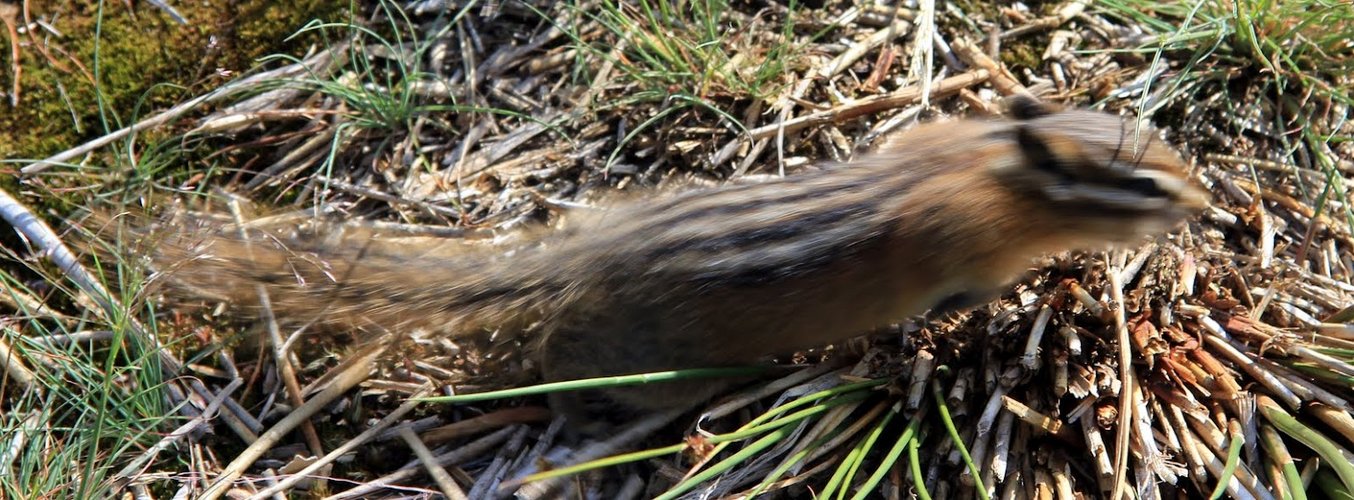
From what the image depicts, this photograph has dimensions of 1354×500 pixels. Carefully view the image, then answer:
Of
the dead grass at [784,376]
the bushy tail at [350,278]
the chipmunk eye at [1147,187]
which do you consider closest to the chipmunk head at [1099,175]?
the chipmunk eye at [1147,187]

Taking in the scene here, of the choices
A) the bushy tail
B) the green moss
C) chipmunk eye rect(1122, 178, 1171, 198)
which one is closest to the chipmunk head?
chipmunk eye rect(1122, 178, 1171, 198)

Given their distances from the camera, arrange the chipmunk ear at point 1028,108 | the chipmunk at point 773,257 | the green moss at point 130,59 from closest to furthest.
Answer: the chipmunk at point 773,257 → the chipmunk ear at point 1028,108 → the green moss at point 130,59

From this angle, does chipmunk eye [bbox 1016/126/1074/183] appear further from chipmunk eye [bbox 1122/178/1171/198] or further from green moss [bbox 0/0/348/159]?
green moss [bbox 0/0/348/159]

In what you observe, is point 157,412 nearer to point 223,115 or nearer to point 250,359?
point 250,359

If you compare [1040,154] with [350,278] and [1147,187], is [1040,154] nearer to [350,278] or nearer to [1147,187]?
[1147,187]

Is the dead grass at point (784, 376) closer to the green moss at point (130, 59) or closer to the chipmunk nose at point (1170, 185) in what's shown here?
the green moss at point (130, 59)

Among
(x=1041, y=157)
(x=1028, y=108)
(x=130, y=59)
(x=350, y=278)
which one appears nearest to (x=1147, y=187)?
(x=1041, y=157)

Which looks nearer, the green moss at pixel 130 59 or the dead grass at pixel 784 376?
the dead grass at pixel 784 376
